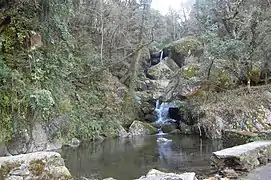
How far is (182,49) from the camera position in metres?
24.3

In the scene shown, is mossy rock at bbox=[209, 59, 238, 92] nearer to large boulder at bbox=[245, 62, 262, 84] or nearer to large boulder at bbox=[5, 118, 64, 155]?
large boulder at bbox=[245, 62, 262, 84]

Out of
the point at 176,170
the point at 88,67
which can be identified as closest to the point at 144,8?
the point at 88,67

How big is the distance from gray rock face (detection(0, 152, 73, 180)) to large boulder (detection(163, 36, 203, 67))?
19151 millimetres

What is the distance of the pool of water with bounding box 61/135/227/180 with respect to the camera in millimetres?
8859

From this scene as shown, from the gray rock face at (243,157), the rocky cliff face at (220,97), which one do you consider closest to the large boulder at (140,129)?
the rocky cliff face at (220,97)

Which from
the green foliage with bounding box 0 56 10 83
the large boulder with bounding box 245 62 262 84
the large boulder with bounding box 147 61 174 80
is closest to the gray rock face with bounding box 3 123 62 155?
the green foliage with bounding box 0 56 10 83

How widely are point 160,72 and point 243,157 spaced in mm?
17720

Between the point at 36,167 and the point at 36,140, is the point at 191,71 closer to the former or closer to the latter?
the point at 36,140

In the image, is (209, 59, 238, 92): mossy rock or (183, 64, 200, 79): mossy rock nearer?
(209, 59, 238, 92): mossy rock

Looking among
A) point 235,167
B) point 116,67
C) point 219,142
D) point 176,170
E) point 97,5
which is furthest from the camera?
point 116,67

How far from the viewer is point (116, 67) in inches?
838

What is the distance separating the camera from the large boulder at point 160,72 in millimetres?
23570

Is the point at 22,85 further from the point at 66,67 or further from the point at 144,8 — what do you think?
the point at 144,8

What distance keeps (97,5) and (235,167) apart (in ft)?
47.0
